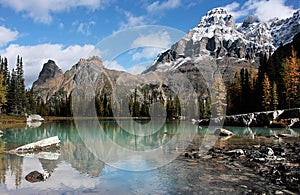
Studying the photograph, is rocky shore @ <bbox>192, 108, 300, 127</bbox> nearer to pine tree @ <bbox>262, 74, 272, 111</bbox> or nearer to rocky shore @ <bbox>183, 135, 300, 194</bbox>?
pine tree @ <bbox>262, 74, 272, 111</bbox>

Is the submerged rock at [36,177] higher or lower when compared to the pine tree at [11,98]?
lower

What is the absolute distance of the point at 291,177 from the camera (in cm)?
1332

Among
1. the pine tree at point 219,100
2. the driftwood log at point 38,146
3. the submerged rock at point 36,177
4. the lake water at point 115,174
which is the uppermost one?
the pine tree at point 219,100

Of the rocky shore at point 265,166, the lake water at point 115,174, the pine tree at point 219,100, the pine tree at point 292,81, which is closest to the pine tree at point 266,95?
the pine tree at point 292,81

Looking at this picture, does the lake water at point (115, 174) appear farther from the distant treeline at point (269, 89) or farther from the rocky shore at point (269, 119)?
the distant treeline at point (269, 89)

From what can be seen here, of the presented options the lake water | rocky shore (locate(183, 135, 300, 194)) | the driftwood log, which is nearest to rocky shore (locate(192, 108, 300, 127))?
rocky shore (locate(183, 135, 300, 194))

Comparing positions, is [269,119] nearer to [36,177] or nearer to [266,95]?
[266,95]

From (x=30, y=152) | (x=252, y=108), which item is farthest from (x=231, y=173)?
(x=252, y=108)

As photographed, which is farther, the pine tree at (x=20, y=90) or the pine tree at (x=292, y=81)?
the pine tree at (x=20, y=90)

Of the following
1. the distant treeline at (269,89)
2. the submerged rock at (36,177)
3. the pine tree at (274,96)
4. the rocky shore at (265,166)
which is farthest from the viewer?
the pine tree at (274,96)

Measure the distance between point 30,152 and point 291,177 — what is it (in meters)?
17.5

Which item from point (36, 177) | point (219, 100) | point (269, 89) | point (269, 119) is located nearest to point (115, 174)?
point (36, 177)

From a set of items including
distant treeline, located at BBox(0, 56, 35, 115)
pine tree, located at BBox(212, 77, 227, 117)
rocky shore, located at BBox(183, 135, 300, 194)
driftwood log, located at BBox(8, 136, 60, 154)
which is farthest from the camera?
distant treeline, located at BBox(0, 56, 35, 115)

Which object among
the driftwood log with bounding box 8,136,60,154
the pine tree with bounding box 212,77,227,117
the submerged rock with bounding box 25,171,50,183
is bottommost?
the submerged rock with bounding box 25,171,50,183
